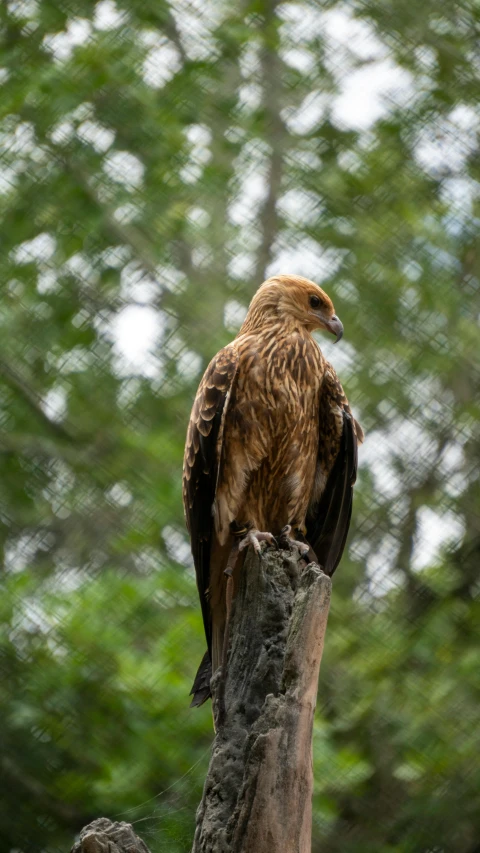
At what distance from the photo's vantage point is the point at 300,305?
296cm

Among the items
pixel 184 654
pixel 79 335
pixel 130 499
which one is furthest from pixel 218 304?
pixel 184 654

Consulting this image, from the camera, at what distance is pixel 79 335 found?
4.23 metres

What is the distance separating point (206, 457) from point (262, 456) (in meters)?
0.15

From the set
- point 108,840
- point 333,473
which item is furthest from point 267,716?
point 333,473

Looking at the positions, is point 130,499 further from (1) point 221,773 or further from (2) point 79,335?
(1) point 221,773

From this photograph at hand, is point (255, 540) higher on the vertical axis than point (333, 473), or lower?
lower

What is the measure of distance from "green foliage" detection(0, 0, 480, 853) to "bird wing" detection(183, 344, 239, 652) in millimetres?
1155

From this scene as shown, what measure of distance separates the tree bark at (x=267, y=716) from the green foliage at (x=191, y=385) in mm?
1606

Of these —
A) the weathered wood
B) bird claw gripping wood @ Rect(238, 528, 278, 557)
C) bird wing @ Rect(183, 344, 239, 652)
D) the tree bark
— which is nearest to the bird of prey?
bird wing @ Rect(183, 344, 239, 652)

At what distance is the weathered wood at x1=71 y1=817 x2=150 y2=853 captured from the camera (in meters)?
1.79

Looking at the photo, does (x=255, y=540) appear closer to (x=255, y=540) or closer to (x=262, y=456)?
(x=255, y=540)

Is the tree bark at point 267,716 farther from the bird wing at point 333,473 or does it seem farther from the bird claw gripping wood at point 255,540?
the bird wing at point 333,473

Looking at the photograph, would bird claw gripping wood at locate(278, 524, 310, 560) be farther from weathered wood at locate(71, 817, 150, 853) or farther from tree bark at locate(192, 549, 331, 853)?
weathered wood at locate(71, 817, 150, 853)

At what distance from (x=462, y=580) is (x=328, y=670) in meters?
0.67
